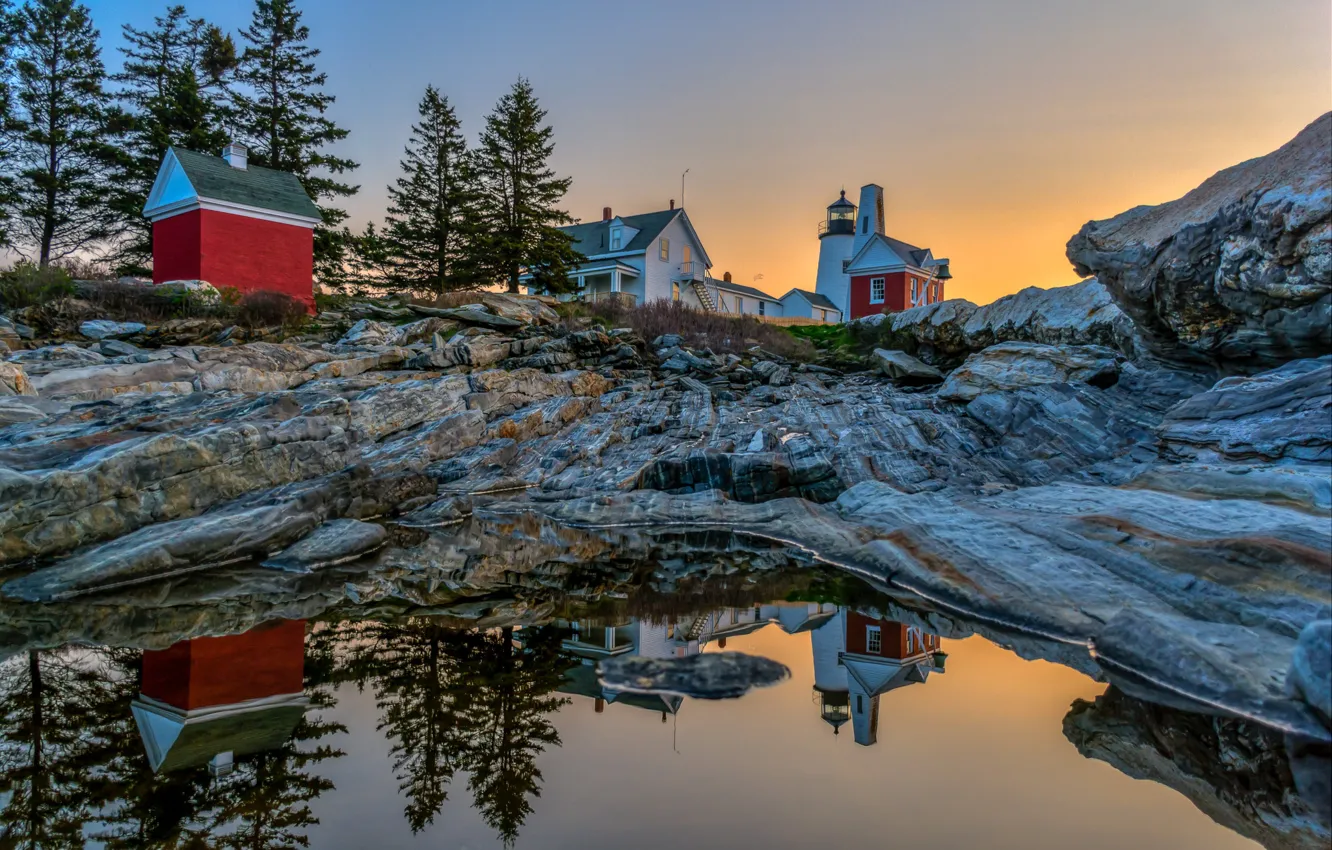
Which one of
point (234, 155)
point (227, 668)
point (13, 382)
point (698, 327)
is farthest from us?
point (234, 155)

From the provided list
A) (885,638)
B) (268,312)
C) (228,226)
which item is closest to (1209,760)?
(885,638)

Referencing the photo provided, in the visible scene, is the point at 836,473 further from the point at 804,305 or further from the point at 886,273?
the point at 804,305

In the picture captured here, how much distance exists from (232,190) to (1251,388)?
99.9 ft

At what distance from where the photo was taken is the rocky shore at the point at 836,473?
723 cm

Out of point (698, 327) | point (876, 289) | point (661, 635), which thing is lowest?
Result: point (661, 635)

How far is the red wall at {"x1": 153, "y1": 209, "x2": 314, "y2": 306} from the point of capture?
2633 centimetres

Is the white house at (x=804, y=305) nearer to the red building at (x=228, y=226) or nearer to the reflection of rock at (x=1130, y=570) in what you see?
the red building at (x=228, y=226)

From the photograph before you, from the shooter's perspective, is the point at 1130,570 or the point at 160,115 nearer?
the point at 1130,570

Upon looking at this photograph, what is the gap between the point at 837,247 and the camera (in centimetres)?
5250

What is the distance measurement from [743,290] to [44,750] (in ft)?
148

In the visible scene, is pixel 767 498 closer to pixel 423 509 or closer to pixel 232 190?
pixel 423 509

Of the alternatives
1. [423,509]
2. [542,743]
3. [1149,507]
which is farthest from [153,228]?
[1149,507]

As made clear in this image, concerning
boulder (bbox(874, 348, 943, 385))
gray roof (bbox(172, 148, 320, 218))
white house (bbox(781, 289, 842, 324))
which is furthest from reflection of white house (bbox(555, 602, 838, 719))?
white house (bbox(781, 289, 842, 324))

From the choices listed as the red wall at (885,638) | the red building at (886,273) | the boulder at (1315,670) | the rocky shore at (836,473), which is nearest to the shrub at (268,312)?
the rocky shore at (836,473)
